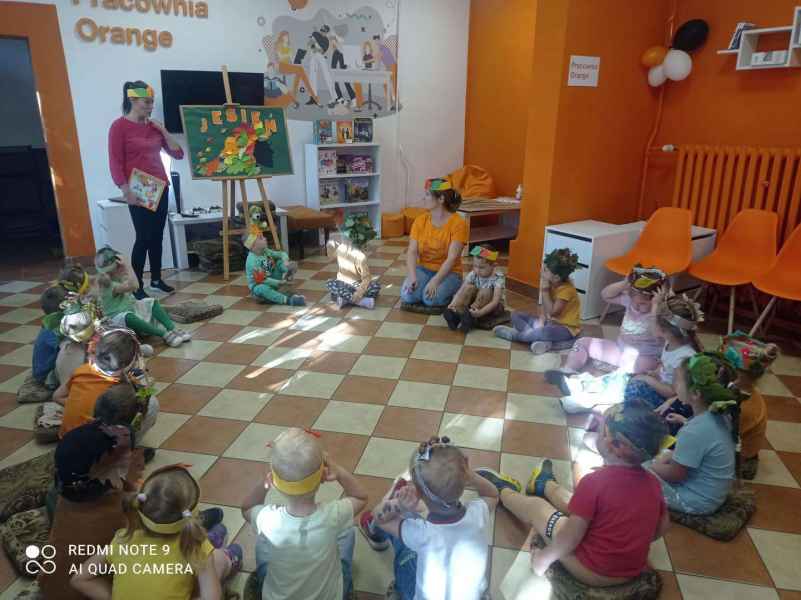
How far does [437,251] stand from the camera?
14.3 ft

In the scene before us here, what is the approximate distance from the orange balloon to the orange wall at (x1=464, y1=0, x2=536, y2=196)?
5.24 ft

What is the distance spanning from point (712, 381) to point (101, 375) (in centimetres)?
224

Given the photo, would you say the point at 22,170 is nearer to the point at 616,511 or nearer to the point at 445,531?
the point at 445,531

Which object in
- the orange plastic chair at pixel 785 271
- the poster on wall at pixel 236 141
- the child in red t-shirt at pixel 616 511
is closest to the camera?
the child in red t-shirt at pixel 616 511

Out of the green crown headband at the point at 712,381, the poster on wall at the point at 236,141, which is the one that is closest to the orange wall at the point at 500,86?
the poster on wall at the point at 236,141

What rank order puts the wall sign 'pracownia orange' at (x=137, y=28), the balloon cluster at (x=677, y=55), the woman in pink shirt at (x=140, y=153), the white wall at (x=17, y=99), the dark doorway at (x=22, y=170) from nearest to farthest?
1. the woman in pink shirt at (x=140, y=153)
2. the balloon cluster at (x=677, y=55)
3. the wall sign 'pracownia orange' at (x=137, y=28)
4. the dark doorway at (x=22, y=170)
5. the white wall at (x=17, y=99)

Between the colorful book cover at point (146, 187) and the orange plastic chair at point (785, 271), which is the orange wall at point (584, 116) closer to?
the orange plastic chair at point (785, 271)

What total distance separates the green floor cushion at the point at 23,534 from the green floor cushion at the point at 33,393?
1067mm

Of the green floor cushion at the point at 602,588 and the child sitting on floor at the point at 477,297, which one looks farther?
the child sitting on floor at the point at 477,297

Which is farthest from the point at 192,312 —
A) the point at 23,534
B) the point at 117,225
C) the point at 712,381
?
the point at 712,381

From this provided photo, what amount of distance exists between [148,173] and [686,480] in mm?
4120

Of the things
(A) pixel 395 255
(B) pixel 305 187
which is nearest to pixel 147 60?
(B) pixel 305 187

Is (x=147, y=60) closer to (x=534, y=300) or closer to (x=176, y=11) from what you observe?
(x=176, y=11)

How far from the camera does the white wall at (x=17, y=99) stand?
265 inches
